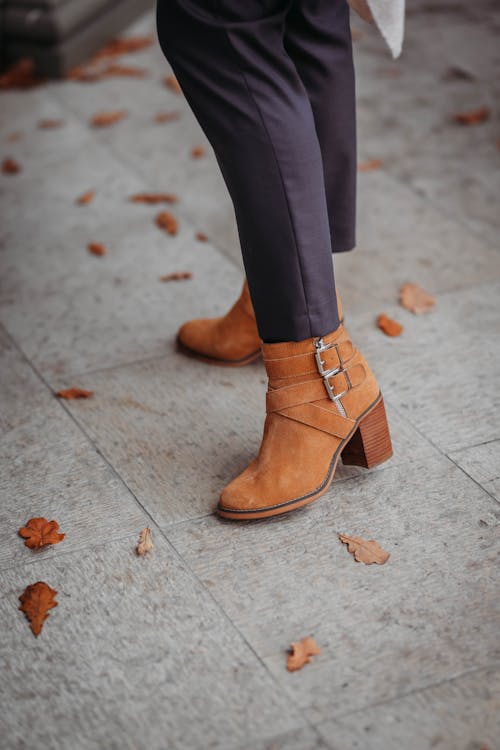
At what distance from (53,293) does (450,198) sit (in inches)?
56.1

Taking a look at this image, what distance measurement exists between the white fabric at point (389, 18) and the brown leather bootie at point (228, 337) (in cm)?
77

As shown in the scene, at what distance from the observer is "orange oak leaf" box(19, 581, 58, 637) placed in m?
1.71

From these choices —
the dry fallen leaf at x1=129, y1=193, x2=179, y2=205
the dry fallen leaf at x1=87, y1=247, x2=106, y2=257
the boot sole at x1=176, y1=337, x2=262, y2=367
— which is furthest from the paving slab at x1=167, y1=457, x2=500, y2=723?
the dry fallen leaf at x1=129, y1=193, x2=179, y2=205

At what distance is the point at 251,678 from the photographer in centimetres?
159

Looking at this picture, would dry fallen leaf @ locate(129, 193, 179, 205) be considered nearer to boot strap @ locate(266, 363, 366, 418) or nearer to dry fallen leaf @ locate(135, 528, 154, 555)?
boot strap @ locate(266, 363, 366, 418)

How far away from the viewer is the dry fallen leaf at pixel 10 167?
361 centimetres

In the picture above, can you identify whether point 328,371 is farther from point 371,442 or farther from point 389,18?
point 389,18

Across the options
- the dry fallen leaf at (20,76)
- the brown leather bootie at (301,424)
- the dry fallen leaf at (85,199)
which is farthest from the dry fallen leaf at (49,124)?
the brown leather bootie at (301,424)

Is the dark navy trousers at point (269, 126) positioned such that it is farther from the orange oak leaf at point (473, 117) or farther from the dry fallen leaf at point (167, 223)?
the orange oak leaf at point (473, 117)

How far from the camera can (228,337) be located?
2.40 m

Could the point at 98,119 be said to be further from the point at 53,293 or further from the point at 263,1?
the point at 263,1

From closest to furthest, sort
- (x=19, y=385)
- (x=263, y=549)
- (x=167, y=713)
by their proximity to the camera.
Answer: (x=167, y=713)
(x=263, y=549)
(x=19, y=385)

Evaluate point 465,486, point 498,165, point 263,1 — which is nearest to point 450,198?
point 498,165

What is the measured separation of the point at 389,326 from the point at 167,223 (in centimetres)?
98
